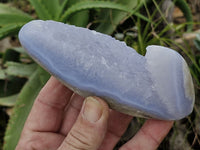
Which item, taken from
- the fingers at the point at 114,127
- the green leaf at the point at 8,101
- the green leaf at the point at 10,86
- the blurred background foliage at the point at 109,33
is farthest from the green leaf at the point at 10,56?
the fingers at the point at 114,127

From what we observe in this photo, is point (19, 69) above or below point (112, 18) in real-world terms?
below

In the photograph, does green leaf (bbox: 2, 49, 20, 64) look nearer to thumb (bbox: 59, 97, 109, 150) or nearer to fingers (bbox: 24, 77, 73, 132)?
fingers (bbox: 24, 77, 73, 132)

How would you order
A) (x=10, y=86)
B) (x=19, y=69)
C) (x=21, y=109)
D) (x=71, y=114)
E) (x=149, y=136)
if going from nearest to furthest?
(x=149, y=136) < (x=71, y=114) < (x=21, y=109) < (x=19, y=69) < (x=10, y=86)

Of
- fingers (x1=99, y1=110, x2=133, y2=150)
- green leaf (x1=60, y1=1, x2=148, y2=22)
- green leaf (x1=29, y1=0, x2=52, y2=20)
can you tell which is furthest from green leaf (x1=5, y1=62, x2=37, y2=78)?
fingers (x1=99, y1=110, x2=133, y2=150)

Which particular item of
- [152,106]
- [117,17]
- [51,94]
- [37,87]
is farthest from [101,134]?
[117,17]

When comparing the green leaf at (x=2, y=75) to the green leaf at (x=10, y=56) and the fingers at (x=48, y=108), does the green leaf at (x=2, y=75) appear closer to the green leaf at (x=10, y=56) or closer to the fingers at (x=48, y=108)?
the green leaf at (x=10, y=56)

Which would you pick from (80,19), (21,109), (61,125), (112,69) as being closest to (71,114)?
(61,125)

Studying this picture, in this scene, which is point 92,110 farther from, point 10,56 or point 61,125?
point 10,56

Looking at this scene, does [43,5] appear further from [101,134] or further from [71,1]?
[101,134]

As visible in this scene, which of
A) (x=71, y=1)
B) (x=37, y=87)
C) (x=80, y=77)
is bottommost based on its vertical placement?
(x=37, y=87)
